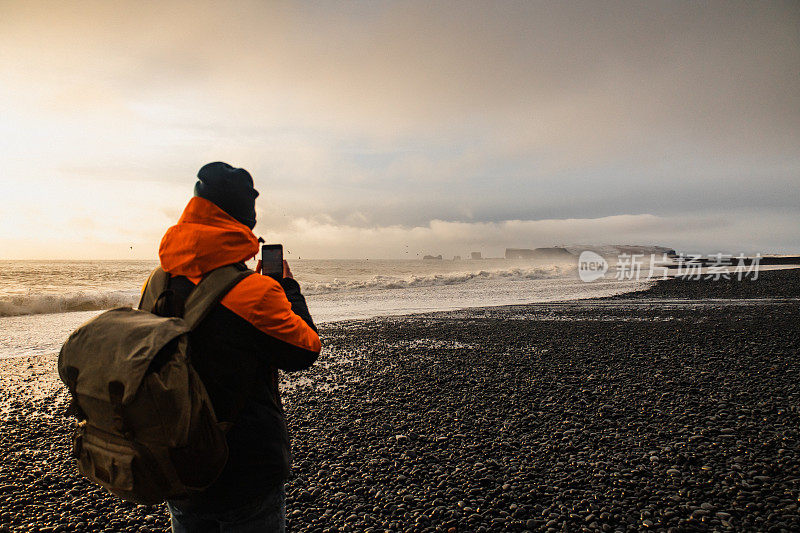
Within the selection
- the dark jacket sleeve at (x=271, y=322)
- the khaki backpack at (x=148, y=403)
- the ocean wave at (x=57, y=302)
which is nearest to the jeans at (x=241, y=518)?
the khaki backpack at (x=148, y=403)

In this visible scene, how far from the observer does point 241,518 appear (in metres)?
2.39

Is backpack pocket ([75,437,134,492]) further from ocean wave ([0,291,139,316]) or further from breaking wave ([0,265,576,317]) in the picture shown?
ocean wave ([0,291,139,316])

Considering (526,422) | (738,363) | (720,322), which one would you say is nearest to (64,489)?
(526,422)

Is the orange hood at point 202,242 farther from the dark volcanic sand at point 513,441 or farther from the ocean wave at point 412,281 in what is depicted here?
the ocean wave at point 412,281

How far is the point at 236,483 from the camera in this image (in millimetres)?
2334

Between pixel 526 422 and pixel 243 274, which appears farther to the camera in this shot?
pixel 526 422

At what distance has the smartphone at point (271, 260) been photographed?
2.79 metres

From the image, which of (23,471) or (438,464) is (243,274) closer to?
(438,464)

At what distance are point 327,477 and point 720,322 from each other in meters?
14.9

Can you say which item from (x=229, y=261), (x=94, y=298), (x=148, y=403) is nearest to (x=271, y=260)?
(x=229, y=261)

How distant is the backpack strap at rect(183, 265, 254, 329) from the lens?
2158mm

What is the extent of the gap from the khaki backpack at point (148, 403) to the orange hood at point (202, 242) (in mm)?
104

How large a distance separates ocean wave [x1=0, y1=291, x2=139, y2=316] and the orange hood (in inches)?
836

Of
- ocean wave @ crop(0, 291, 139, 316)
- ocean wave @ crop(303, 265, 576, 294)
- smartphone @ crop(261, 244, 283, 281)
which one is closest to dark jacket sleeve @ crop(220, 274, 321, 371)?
smartphone @ crop(261, 244, 283, 281)
